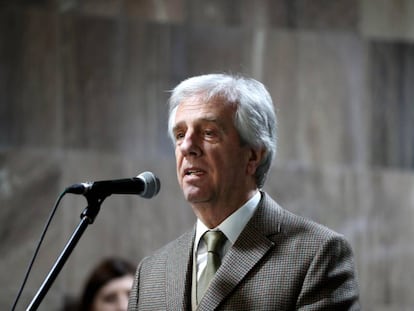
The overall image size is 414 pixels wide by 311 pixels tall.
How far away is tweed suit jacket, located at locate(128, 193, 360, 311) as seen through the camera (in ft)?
11.0

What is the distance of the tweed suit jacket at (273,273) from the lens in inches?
132

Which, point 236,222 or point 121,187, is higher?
point 121,187

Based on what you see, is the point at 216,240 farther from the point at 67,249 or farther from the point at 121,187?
the point at 67,249

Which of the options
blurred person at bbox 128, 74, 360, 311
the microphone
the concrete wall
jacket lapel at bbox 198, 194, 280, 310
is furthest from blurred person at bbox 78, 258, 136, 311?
the microphone

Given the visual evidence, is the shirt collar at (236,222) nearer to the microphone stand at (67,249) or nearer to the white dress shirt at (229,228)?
the white dress shirt at (229,228)

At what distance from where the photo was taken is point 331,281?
3361mm

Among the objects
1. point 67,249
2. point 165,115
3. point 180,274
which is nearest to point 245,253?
point 180,274

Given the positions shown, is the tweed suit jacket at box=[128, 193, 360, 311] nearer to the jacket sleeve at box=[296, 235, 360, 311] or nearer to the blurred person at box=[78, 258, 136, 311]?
the jacket sleeve at box=[296, 235, 360, 311]

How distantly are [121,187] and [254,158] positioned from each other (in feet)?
1.86

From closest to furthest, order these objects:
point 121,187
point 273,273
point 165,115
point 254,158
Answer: point 121,187 → point 273,273 → point 254,158 → point 165,115

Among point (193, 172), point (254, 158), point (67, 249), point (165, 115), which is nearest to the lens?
point (67, 249)

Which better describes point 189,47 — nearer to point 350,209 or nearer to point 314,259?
point 350,209

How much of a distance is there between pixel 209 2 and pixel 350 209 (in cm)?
150

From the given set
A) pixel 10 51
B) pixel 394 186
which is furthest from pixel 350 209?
pixel 10 51
